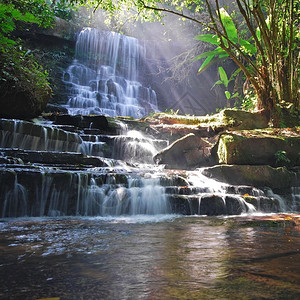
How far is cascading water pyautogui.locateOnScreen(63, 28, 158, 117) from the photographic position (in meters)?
17.5

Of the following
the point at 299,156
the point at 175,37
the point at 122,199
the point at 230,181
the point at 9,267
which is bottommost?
the point at 9,267

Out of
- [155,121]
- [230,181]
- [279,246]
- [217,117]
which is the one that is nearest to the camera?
[279,246]

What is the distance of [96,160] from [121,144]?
281 centimetres

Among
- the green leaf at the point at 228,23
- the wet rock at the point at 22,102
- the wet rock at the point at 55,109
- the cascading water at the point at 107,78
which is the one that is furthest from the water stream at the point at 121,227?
the green leaf at the point at 228,23


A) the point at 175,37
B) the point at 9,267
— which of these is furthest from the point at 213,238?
the point at 175,37

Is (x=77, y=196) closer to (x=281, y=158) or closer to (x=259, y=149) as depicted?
(x=259, y=149)

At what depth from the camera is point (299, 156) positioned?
8078 millimetres

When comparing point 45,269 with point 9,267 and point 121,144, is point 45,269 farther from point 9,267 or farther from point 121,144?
point 121,144

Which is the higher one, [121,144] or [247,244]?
[121,144]

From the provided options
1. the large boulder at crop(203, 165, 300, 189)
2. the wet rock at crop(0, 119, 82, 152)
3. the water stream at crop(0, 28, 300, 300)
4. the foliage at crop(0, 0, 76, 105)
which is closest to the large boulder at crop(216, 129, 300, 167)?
the large boulder at crop(203, 165, 300, 189)

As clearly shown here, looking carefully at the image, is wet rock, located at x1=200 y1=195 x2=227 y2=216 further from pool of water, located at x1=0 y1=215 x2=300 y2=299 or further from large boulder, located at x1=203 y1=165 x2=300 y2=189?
pool of water, located at x1=0 y1=215 x2=300 y2=299

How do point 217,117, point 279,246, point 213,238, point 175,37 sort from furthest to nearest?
point 175,37
point 217,117
point 213,238
point 279,246

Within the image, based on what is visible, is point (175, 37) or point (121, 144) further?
point (175, 37)

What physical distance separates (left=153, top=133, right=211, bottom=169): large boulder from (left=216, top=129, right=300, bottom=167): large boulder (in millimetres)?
1129
